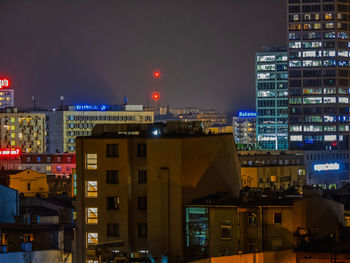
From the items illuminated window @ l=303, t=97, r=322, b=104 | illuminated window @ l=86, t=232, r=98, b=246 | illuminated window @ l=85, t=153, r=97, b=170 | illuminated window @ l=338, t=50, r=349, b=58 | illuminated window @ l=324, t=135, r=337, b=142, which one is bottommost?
illuminated window @ l=86, t=232, r=98, b=246

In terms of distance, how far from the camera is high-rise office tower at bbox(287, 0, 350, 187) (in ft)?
636

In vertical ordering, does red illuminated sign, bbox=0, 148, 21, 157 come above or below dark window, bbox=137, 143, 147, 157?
above

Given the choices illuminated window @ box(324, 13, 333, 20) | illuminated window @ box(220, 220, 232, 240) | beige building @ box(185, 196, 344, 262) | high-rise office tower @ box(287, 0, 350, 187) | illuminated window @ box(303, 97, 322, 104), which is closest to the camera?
beige building @ box(185, 196, 344, 262)

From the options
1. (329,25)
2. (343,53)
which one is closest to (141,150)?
(329,25)

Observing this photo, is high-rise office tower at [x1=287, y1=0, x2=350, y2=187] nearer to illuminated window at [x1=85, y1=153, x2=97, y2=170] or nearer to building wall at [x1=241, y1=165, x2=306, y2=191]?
building wall at [x1=241, y1=165, x2=306, y2=191]

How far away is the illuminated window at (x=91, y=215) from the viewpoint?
149 feet

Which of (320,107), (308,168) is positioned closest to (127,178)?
(308,168)

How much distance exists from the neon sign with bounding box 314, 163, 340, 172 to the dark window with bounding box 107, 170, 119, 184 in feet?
430

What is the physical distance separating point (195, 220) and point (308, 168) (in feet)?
423

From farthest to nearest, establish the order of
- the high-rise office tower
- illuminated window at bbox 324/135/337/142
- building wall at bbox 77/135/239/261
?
the high-rise office tower → illuminated window at bbox 324/135/337/142 → building wall at bbox 77/135/239/261

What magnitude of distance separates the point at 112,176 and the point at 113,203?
54.1 inches

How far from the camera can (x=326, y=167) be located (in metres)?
177

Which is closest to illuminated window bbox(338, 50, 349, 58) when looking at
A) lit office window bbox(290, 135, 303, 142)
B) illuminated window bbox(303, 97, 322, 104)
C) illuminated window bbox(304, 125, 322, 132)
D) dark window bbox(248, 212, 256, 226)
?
illuminated window bbox(303, 97, 322, 104)

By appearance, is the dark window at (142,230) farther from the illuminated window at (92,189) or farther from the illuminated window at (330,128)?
the illuminated window at (330,128)
